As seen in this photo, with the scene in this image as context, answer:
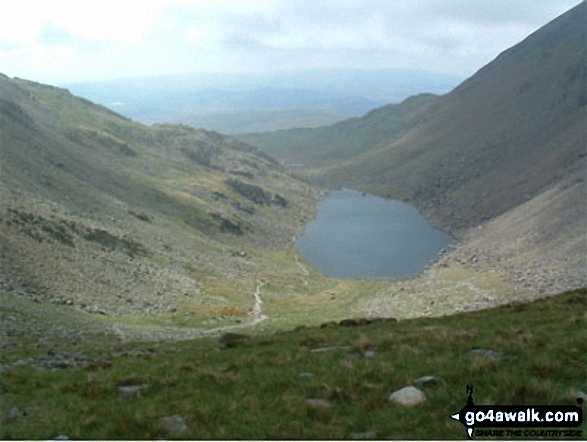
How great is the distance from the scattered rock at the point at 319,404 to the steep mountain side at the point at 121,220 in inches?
1490

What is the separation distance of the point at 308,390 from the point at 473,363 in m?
4.78

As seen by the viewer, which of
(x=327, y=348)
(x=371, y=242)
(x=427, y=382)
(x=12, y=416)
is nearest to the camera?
(x=12, y=416)

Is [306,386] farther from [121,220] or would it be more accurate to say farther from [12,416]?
[121,220]

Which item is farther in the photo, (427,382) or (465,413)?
(427,382)

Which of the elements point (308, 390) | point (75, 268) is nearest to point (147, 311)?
point (75, 268)

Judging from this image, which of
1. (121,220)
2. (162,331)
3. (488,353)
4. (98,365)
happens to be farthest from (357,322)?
(121,220)

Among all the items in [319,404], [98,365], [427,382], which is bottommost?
[98,365]

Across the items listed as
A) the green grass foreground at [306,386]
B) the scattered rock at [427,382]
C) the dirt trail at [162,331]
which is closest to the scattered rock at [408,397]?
the green grass foreground at [306,386]

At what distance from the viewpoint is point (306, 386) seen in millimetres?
14977

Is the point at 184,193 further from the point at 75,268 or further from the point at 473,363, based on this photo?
the point at 473,363

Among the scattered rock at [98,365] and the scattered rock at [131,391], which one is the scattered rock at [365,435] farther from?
the scattered rock at [98,365]

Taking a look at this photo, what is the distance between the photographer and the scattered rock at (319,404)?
13117 mm

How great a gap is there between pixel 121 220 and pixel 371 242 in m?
70.8

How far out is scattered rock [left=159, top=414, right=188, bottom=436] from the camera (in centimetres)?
1222
